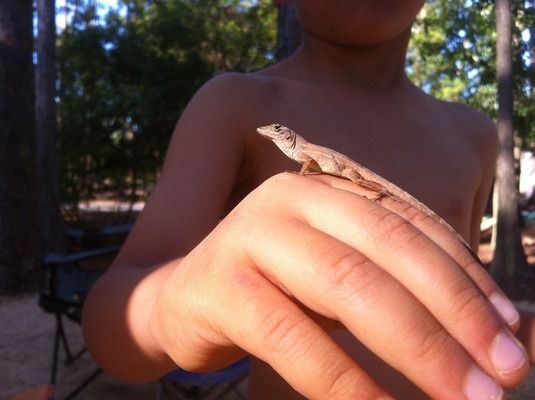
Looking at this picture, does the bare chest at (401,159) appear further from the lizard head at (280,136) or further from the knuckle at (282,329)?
the knuckle at (282,329)

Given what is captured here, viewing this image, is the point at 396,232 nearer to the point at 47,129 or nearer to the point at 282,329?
the point at 282,329

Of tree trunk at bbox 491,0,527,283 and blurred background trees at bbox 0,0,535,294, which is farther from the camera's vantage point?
blurred background trees at bbox 0,0,535,294

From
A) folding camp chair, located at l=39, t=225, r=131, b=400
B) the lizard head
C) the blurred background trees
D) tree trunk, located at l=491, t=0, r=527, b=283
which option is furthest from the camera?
the blurred background trees

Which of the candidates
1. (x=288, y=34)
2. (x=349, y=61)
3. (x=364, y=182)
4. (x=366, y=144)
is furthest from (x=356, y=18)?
(x=288, y=34)

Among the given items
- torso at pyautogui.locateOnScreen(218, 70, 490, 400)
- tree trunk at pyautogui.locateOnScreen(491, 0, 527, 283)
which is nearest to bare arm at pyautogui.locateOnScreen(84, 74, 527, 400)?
torso at pyautogui.locateOnScreen(218, 70, 490, 400)

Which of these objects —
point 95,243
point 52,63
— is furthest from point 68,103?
point 95,243

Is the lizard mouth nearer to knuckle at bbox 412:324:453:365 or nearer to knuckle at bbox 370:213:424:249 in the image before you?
knuckle at bbox 370:213:424:249
